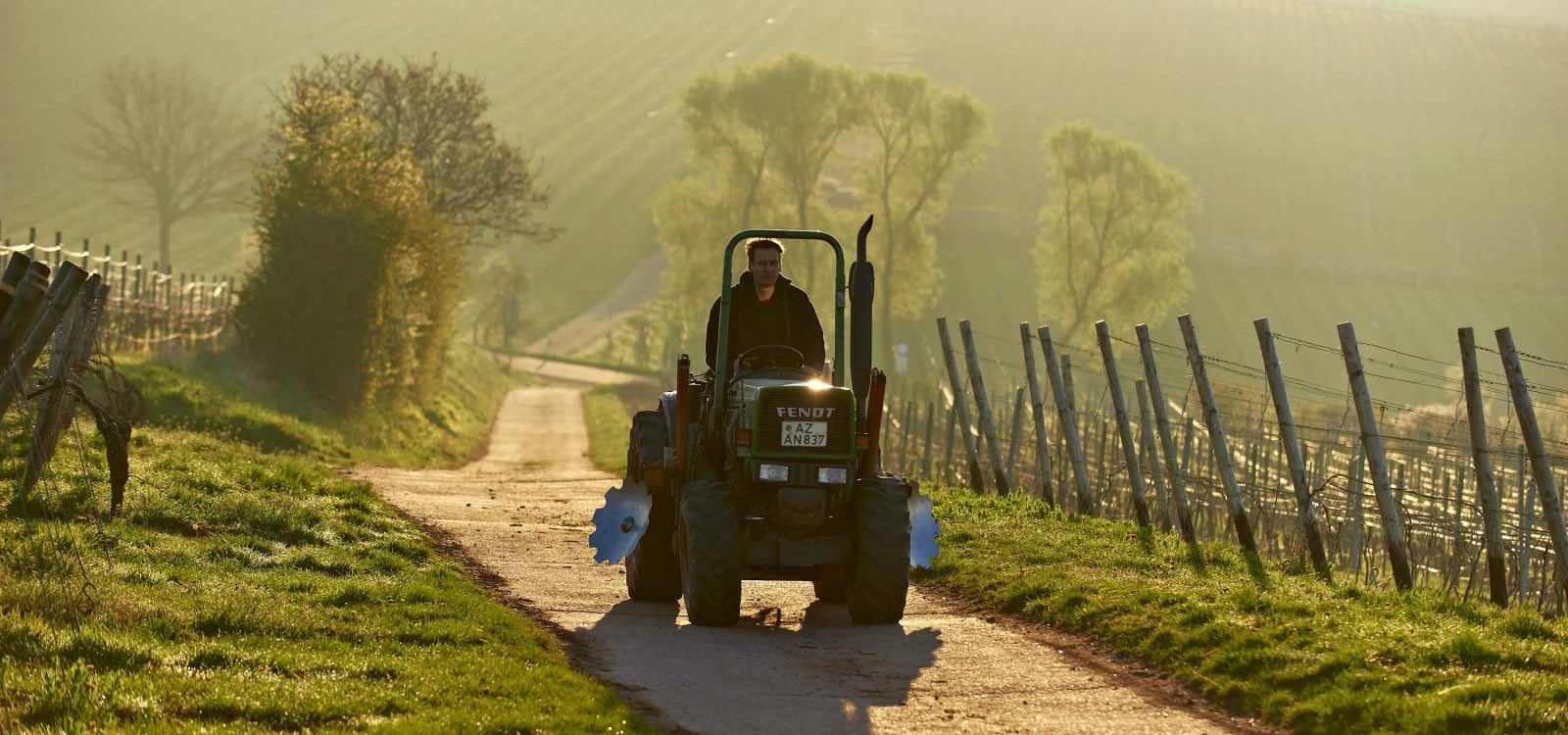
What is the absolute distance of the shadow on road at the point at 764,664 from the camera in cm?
810

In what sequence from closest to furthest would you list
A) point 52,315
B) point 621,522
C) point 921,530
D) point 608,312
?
point 52,315, point 621,522, point 921,530, point 608,312

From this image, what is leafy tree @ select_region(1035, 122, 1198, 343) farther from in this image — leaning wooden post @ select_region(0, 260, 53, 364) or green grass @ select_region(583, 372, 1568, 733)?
leaning wooden post @ select_region(0, 260, 53, 364)

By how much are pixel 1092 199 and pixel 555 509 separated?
49.0m

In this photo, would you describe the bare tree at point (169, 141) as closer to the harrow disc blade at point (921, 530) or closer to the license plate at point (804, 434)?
the harrow disc blade at point (921, 530)

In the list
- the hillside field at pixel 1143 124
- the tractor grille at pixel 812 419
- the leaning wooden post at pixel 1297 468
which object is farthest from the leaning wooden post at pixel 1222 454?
the hillside field at pixel 1143 124

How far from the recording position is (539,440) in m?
37.4

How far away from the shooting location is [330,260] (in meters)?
30.7

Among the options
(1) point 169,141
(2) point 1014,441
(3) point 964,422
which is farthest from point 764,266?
(1) point 169,141

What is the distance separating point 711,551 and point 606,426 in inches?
1177

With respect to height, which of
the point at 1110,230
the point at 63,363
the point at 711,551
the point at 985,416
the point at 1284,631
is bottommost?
the point at 1284,631

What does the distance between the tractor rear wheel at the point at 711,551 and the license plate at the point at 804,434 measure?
548 millimetres

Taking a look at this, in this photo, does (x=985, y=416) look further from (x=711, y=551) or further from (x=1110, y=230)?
(x=1110, y=230)

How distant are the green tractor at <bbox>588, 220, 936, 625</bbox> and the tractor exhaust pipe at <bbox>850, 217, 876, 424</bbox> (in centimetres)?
1

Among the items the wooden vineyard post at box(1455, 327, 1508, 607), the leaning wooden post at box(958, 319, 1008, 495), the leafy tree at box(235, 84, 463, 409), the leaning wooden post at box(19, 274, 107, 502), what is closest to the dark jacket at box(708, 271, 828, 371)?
the leaning wooden post at box(19, 274, 107, 502)
